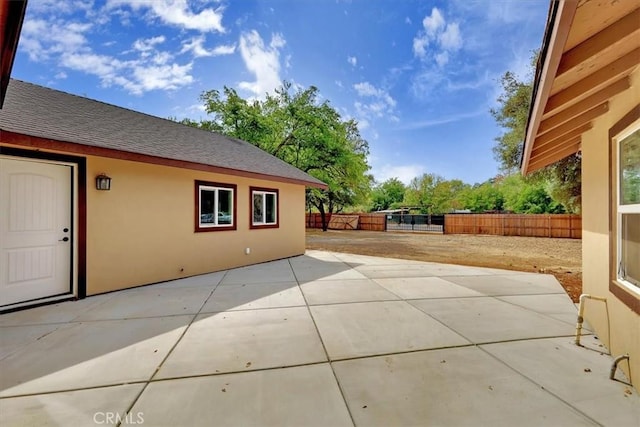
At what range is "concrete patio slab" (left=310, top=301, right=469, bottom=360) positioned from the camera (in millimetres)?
2980

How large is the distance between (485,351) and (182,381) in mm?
2994

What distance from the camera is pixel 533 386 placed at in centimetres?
229

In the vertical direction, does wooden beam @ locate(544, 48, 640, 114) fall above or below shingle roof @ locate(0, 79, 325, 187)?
below

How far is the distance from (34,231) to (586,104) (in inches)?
300

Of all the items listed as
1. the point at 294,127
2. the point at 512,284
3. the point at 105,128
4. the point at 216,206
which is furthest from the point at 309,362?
the point at 294,127

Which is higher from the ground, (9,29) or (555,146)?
(9,29)

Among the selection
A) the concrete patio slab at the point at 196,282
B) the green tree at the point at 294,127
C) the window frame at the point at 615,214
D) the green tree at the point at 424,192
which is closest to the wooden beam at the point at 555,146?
the window frame at the point at 615,214

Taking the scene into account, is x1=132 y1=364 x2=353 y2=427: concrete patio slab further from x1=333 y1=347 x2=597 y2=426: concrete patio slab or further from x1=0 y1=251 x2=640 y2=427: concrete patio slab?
x1=333 y1=347 x2=597 y2=426: concrete patio slab

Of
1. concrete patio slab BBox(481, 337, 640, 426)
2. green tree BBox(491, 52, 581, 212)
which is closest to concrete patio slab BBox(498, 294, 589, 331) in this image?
concrete patio slab BBox(481, 337, 640, 426)

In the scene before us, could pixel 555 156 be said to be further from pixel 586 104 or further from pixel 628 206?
pixel 628 206

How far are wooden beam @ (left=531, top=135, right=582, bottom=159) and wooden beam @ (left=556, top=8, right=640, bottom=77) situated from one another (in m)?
2.72

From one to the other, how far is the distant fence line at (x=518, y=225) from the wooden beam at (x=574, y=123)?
17475 millimetres

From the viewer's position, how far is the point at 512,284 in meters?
5.73

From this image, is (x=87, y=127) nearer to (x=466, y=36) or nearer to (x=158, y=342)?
(x=158, y=342)
